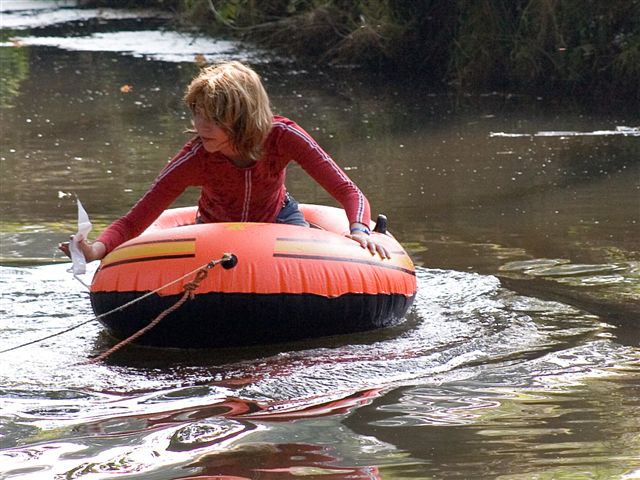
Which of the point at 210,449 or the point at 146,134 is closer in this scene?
the point at 210,449

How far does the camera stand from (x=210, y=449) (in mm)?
3346

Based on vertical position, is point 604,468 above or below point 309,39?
below

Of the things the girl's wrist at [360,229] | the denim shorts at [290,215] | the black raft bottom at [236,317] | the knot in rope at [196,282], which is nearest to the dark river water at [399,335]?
the black raft bottom at [236,317]

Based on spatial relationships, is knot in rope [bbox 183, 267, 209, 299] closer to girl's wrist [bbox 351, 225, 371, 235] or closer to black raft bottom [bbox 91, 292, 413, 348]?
black raft bottom [bbox 91, 292, 413, 348]

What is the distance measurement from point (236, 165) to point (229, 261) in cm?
44

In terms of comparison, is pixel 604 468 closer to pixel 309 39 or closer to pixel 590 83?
pixel 590 83

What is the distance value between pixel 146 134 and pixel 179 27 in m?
7.33

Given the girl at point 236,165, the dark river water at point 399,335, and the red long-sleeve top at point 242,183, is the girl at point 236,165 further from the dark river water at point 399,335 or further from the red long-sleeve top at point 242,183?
the dark river water at point 399,335

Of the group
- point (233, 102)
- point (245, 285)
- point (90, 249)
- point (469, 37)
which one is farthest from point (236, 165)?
point (469, 37)

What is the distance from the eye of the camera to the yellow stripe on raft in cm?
452

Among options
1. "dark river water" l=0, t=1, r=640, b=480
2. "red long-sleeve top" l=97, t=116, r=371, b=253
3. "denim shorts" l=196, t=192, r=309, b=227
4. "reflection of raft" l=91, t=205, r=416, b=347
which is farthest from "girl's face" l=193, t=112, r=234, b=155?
"dark river water" l=0, t=1, r=640, b=480

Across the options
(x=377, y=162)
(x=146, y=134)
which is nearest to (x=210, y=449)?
(x=377, y=162)

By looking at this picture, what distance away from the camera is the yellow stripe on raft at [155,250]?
452 cm

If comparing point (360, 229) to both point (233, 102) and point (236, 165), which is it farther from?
point (233, 102)
